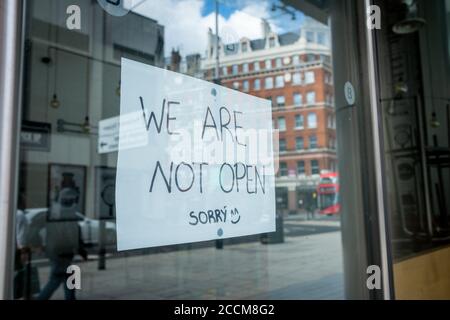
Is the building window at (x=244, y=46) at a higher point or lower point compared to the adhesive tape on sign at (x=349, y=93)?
higher

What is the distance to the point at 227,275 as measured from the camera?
5.77 m

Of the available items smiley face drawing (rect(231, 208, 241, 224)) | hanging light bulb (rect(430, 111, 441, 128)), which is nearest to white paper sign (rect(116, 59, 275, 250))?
smiley face drawing (rect(231, 208, 241, 224))

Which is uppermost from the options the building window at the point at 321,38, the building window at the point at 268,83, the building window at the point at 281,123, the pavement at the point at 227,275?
the building window at the point at 321,38

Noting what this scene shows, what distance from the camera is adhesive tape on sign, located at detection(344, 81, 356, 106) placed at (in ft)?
5.75

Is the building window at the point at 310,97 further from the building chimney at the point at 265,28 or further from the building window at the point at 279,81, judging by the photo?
the building chimney at the point at 265,28

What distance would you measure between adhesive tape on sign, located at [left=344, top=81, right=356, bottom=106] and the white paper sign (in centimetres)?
51

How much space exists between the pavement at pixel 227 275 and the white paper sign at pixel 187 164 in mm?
2525

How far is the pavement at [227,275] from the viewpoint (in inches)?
171

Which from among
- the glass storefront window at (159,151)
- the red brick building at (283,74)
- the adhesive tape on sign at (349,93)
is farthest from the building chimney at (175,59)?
the adhesive tape on sign at (349,93)

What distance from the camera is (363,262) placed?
1768 mm

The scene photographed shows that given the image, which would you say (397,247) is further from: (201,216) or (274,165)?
(201,216)

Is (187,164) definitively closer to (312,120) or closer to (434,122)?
(434,122)

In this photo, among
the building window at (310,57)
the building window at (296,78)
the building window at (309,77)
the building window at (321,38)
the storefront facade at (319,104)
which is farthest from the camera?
the building window at (309,77)

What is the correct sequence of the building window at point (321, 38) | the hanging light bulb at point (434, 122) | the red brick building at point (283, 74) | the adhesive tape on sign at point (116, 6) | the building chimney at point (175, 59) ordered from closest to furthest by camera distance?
the adhesive tape on sign at point (116, 6)
the building chimney at point (175, 59)
the red brick building at point (283, 74)
the hanging light bulb at point (434, 122)
the building window at point (321, 38)
